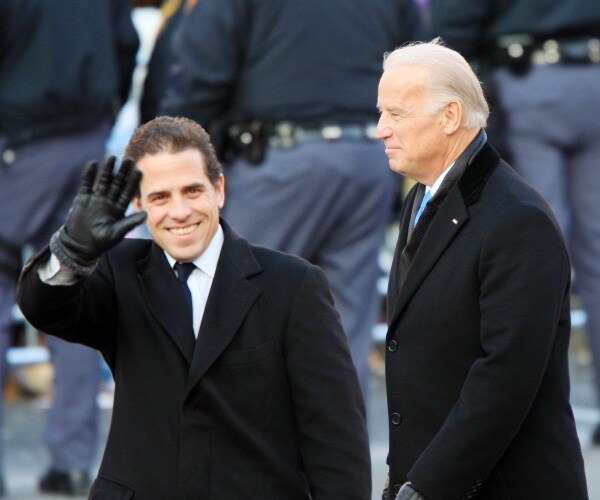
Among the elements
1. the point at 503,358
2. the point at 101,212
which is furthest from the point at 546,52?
the point at 101,212

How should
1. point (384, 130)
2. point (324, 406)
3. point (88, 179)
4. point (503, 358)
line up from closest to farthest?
1. point (503, 358)
2. point (88, 179)
3. point (384, 130)
4. point (324, 406)

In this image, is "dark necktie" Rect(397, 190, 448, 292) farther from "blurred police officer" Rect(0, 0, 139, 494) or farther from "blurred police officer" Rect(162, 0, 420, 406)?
"blurred police officer" Rect(0, 0, 139, 494)

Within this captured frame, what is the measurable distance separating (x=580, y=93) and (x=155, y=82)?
1891mm

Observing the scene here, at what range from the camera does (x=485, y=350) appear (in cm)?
327

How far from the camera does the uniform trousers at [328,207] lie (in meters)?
5.99

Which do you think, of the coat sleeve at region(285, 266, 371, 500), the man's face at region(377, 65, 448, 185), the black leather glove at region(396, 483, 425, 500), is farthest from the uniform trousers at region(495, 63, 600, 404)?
the black leather glove at region(396, 483, 425, 500)

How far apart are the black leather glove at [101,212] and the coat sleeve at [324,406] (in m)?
0.52

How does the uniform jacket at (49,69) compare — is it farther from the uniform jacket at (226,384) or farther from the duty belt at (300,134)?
the uniform jacket at (226,384)

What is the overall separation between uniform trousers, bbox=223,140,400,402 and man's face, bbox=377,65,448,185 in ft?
8.25

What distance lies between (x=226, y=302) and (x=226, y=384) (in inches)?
7.8

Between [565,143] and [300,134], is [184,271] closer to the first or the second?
[300,134]

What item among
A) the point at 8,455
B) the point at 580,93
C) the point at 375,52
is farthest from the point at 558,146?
the point at 8,455

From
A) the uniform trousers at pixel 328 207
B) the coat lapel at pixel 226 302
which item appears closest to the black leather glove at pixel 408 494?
the coat lapel at pixel 226 302

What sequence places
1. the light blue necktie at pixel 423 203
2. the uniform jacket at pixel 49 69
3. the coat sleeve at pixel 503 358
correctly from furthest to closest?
the uniform jacket at pixel 49 69, the light blue necktie at pixel 423 203, the coat sleeve at pixel 503 358
